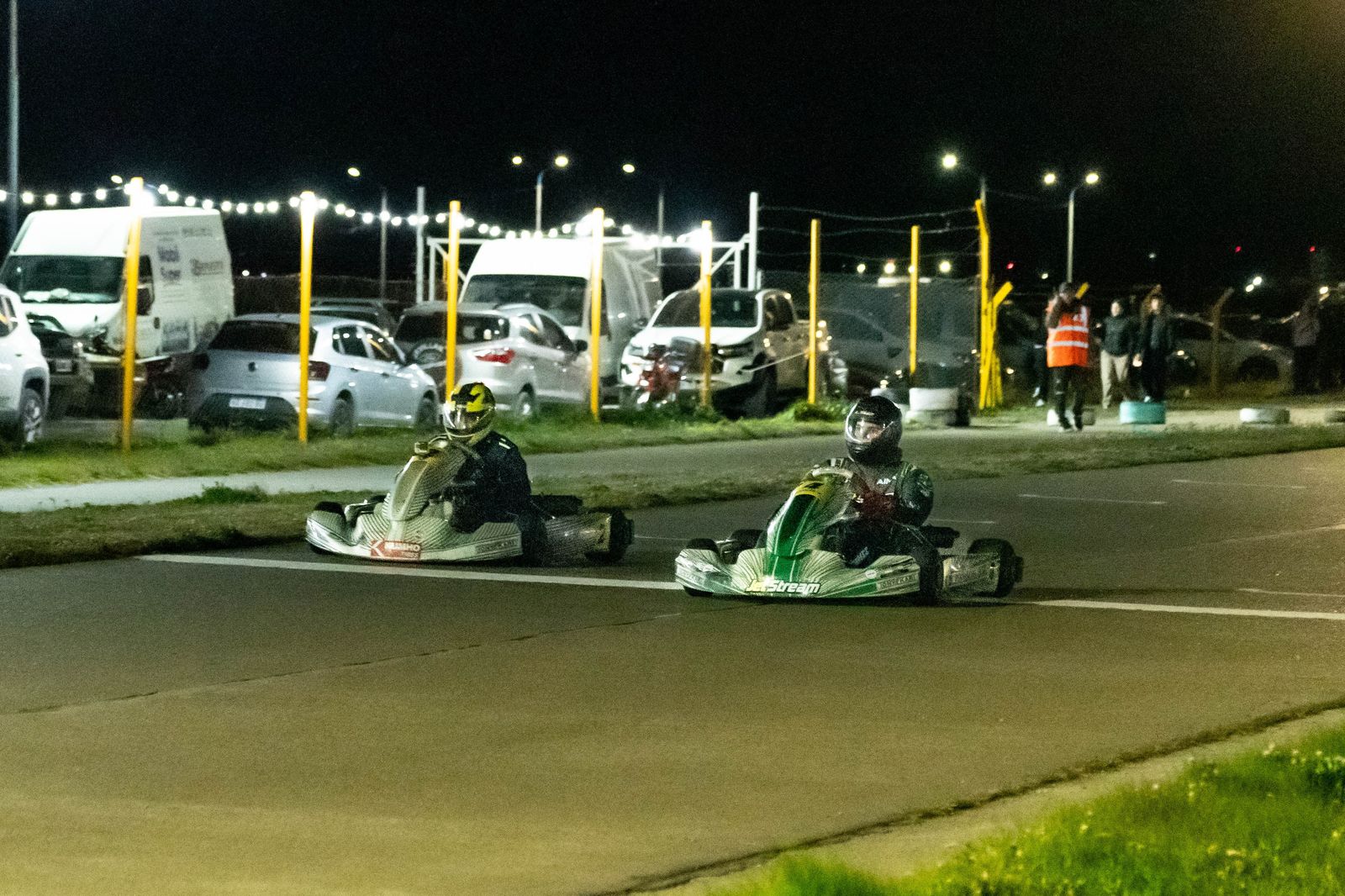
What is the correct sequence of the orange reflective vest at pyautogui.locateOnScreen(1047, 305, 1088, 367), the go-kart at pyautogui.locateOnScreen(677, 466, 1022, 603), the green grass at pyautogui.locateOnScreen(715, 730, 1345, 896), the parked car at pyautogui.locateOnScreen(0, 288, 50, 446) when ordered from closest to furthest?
the green grass at pyautogui.locateOnScreen(715, 730, 1345, 896)
the go-kart at pyautogui.locateOnScreen(677, 466, 1022, 603)
the parked car at pyautogui.locateOnScreen(0, 288, 50, 446)
the orange reflective vest at pyautogui.locateOnScreen(1047, 305, 1088, 367)

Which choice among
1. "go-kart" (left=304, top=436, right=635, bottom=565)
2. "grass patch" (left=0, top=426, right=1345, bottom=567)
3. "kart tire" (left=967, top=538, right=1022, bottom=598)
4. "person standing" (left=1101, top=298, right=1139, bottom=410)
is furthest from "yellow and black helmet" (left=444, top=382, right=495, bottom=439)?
"person standing" (left=1101, top=298, right=1139, bottom=410)

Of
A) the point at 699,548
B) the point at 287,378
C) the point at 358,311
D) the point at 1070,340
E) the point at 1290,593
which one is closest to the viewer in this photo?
the point at 699,548

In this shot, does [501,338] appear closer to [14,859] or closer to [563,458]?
[563,458]

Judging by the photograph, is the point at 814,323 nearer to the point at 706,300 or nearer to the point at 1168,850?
the point at 706,300

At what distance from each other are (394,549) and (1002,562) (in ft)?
11.8

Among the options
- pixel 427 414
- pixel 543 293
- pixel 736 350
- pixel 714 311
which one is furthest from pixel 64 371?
pixel 714 311

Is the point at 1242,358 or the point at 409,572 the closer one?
the point at 409,572

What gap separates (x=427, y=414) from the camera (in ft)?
79.2

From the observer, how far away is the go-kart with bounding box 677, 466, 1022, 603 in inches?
442

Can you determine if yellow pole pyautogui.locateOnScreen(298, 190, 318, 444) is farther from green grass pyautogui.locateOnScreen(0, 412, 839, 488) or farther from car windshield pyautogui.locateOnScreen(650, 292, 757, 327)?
car windshield pyautogui.locateOnScreen(650, 292, 757, 327)

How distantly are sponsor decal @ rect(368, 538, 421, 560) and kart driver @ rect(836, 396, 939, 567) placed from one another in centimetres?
265

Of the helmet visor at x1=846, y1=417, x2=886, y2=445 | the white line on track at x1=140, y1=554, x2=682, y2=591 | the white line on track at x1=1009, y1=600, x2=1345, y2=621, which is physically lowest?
the white line on track at x1=1009, y1=600, x2=1345, y2=621

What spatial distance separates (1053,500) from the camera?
1789cm

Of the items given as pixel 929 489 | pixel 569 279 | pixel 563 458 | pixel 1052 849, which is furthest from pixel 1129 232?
pixel 1052 849
